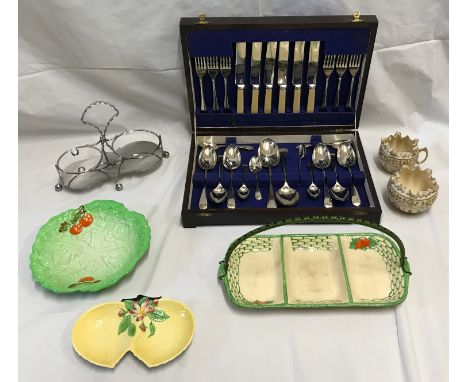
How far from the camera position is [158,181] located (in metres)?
1.15

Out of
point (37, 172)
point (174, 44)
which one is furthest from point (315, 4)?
point (37, 172)

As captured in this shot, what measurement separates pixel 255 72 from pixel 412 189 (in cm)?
48

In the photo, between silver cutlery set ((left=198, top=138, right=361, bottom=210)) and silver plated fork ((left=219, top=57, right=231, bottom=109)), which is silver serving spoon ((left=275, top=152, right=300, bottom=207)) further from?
silver plated fork ((left=219, top=57, right=231, bottom=109))

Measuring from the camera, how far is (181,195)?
1.12m

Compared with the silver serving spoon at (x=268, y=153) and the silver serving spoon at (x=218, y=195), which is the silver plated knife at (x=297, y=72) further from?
the silver serving spoon at (x=218, y=195)

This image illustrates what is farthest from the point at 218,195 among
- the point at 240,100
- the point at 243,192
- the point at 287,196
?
the point at 240,100

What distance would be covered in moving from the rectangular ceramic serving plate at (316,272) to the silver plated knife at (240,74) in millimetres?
374

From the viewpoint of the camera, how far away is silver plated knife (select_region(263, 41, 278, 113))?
3.51ft

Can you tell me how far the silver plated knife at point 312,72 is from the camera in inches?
42.0

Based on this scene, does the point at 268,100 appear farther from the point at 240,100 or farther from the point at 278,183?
the point at 278,183

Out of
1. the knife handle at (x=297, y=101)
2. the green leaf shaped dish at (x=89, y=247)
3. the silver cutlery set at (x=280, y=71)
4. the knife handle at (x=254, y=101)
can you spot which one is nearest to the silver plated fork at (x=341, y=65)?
the silver cutlery set at (x=280, y=71)

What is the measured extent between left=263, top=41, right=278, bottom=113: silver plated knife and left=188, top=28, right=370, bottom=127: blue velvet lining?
1 centimetres

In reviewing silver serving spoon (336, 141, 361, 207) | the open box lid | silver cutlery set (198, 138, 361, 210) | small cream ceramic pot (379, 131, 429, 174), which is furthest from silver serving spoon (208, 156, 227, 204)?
small cream ceramic pot (379, 131, 429, 174)

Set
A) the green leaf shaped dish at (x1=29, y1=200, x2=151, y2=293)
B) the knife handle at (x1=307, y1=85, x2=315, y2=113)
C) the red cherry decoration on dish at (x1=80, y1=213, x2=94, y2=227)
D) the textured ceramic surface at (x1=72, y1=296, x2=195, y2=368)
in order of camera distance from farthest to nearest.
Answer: the knife handle at (x1=307, y1=85, x2=315, y2=113)
the red cherry decoration on dish at (x1=80, y1=213, x2=94, y2=227)
the green leaf shaped dish at (x1=29, y1=200, x2=151, y2=293)
the textured ceramic surface at (x1=72, y1=296, x2=195, y2=368)
